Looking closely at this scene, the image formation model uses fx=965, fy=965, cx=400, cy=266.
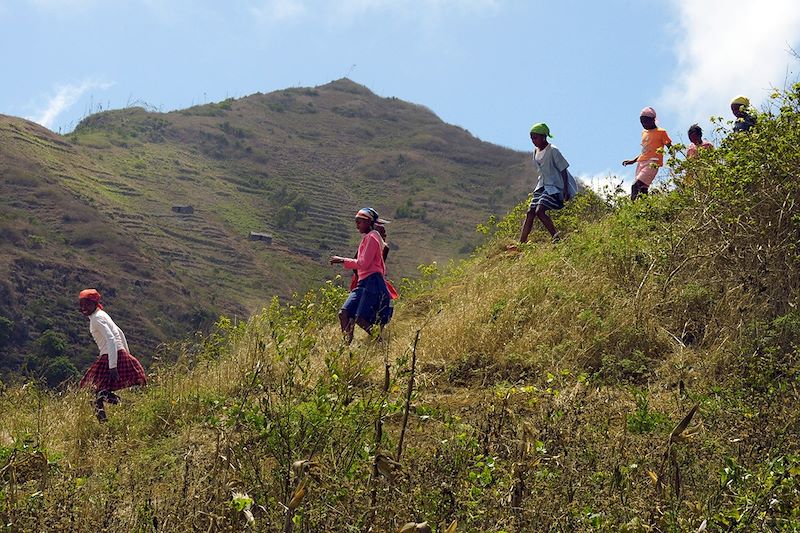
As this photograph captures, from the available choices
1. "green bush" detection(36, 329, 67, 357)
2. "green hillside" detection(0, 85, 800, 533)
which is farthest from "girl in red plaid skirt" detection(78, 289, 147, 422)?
"green bush" detection(36, 329, 67, 357)

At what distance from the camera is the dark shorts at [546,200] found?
10.7 metres

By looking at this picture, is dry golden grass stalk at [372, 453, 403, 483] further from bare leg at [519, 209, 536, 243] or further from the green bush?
the green bush

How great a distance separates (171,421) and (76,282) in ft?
234

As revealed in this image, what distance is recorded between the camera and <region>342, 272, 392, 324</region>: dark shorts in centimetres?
851

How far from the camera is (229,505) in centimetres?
358

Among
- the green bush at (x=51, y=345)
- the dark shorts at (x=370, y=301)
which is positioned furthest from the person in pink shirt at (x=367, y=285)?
the green bush at (x=51, y=345)

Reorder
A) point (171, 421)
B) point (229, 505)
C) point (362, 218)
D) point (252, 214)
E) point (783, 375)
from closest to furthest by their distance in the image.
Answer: point (229, 505) → point (783, 375) → point (171, 421) → point (362, 218) → point (252, 214)

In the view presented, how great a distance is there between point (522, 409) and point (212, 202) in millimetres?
93932

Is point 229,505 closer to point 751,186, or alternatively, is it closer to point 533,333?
point 533,333

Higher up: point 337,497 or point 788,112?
point 788,112

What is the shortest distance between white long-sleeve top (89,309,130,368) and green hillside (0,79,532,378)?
36.5 metres

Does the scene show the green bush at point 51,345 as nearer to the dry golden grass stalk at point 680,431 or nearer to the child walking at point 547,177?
the child walking at point 547,177

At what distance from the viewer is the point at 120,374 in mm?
7625

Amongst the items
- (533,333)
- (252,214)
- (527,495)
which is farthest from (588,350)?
(252,214)
